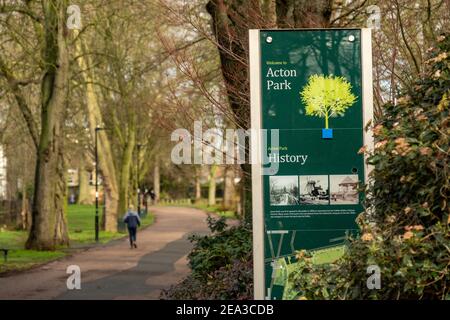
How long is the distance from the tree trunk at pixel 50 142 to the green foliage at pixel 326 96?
84.4ft

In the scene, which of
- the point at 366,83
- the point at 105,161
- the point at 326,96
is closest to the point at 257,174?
the point at 326,96

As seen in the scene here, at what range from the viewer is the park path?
59.2 ft

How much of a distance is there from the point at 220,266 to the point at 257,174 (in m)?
4.10

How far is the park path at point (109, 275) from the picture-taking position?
59.2 feet

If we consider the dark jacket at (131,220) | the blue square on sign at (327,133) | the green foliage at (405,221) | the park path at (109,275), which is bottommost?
the park path at (109,275)

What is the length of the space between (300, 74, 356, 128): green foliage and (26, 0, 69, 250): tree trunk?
84.4 ft

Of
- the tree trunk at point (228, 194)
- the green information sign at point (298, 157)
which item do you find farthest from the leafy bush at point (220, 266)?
the tree trunk at point (228, 194)

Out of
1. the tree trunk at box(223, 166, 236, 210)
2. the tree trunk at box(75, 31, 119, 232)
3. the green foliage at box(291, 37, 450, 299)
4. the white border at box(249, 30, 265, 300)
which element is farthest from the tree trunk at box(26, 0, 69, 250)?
the tree trunk at box(223, 166, 236, 210)

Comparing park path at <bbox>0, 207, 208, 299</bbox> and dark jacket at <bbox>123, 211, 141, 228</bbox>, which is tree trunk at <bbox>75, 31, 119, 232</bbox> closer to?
dark jacket at <bbox>123, 211, 141, 228</bbox>

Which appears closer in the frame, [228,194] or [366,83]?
[366,83]

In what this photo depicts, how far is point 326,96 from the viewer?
7.07m

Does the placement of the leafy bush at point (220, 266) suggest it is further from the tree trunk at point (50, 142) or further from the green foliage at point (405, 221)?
the tree trunk at point (50, 142)

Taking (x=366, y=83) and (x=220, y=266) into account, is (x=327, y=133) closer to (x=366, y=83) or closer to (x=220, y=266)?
(x=366, y=83)
